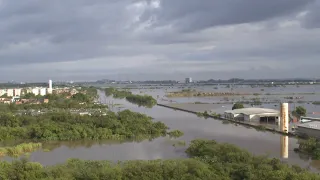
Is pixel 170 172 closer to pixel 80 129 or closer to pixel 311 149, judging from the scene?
pixel 311 149

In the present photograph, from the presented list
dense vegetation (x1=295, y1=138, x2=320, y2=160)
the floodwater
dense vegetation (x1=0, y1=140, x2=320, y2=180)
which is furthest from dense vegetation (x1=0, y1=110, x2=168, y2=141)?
dense vegetation (x1=0, y1=140, x2=320, y2=180)

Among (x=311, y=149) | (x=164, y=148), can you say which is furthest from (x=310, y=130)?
(x=164, y=148)

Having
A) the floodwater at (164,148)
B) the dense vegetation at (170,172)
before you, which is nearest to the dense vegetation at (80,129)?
the floodwater at (164,148)

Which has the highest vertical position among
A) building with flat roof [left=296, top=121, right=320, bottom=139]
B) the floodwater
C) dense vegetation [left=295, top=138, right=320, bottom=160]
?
building with flat roof [left=296, top=121, right=320, bottom=139]

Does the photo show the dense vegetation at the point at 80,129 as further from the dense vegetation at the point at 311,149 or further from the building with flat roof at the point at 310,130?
the dense vegetation at the point at 311,149

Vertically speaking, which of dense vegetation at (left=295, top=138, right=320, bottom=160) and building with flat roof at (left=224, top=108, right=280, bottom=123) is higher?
building with flat roof at (left=224, top=108, right=280, bottom=123)

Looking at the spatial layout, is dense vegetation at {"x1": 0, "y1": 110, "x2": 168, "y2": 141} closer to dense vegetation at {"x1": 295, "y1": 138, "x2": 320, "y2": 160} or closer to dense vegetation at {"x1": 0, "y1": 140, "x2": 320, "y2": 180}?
dense vegetation at {"x1": 295, "y1": 138, "x2": 320, "y2": 160}
